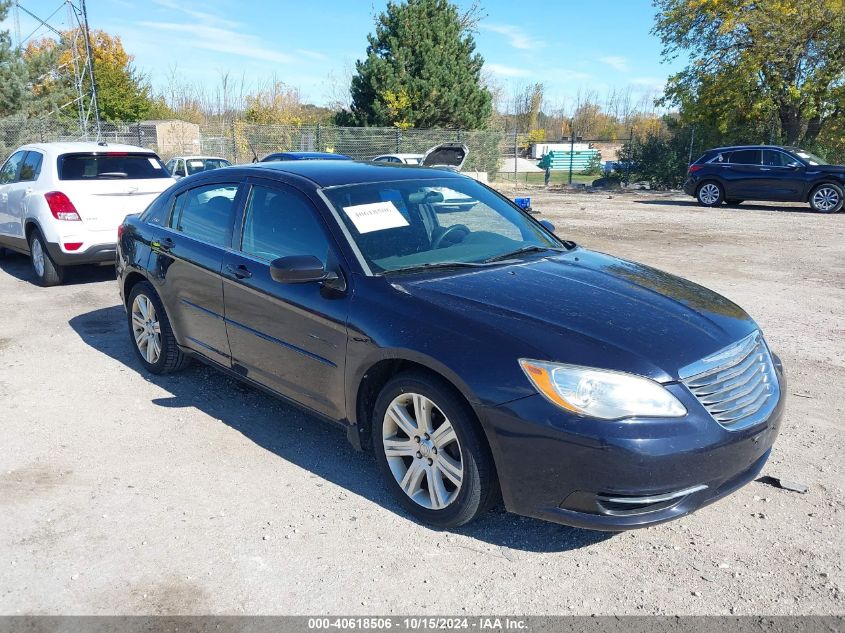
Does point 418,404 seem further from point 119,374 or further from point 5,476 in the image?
point 119,374

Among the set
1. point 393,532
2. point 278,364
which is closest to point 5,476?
point 278,364

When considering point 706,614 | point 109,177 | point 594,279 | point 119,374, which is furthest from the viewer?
point 109,177

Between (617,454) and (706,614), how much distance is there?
708mm

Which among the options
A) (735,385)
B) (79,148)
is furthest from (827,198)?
(735,385)

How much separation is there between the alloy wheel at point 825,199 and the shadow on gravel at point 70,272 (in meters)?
16.6

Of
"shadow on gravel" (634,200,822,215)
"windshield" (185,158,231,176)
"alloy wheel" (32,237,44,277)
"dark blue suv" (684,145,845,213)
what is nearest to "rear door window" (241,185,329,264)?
"alloy wheel" (32,237,44,277)

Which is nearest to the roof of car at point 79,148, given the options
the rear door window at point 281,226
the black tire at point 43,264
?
the black tire at point 43,264

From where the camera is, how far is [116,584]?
3.01 m

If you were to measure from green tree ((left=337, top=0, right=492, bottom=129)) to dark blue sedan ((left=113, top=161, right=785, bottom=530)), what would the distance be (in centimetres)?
2765

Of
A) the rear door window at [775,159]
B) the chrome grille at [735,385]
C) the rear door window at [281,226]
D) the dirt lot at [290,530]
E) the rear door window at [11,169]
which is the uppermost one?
the rear door window at [775,159]

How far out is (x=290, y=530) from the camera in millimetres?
3398

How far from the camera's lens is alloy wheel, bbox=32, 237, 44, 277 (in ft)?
28.9

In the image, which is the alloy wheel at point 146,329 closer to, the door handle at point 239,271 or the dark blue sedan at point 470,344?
the dark blue sedan at point 470,344

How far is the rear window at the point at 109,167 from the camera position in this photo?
28.5 ft
